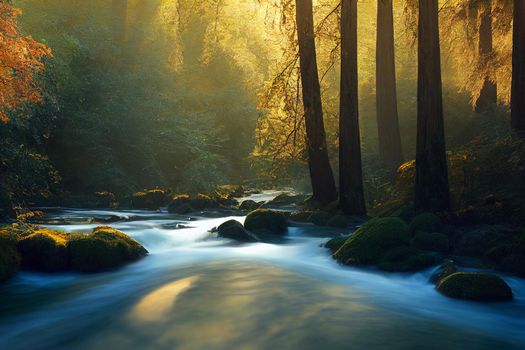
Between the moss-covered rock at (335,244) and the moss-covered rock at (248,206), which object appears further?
the moss-covered rock at (248,206)

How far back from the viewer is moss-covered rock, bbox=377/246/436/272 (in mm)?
9461

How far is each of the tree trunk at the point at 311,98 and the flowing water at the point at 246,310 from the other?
5037mm

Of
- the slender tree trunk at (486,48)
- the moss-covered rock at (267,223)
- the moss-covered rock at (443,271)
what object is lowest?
the moss-covered rock at (443,271)

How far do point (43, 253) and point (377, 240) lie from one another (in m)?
6.02

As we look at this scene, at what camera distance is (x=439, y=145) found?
484 inches

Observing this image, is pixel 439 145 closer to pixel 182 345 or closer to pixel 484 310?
pixel 484 310

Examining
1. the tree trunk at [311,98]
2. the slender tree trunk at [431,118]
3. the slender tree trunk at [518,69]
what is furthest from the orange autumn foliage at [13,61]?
the slender tree trunk at [518,69]

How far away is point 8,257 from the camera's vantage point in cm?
951

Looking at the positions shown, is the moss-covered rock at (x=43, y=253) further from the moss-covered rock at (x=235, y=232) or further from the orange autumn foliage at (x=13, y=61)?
the moss-covered rock at (x=235, y=232)

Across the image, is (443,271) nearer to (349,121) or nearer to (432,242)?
(432,242)

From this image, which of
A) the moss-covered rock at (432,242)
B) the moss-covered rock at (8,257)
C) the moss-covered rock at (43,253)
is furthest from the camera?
the moss-covered rock at (432,242)

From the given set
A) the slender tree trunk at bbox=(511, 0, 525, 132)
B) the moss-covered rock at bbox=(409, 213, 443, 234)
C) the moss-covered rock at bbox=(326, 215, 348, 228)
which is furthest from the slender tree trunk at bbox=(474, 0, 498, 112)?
the moss-covered rock at bbox=(409, 213, 443, 234)

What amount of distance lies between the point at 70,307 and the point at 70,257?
2149mm

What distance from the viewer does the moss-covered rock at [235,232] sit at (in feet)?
42.8
